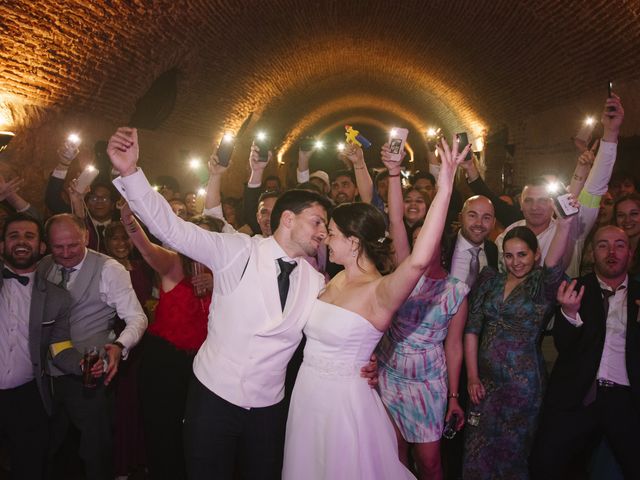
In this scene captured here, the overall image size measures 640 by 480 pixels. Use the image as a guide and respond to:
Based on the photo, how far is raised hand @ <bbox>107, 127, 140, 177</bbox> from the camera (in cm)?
227

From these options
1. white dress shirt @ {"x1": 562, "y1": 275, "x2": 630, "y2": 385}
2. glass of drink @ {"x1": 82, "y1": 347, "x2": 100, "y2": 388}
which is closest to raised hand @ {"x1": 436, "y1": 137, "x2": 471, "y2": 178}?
white dress shirt @ {"x1": 562, "y1": 275, "x2": 630, "y2": 385}

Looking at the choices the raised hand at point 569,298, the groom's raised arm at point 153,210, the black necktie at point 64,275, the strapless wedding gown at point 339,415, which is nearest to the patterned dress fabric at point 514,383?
the raised hand at point 569,298

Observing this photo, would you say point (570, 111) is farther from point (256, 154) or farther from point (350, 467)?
point (350, 467)

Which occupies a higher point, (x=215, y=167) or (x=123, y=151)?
(x=215, y=167)

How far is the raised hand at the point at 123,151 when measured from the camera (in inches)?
89.4

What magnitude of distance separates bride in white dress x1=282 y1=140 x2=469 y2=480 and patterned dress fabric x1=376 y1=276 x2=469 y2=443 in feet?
1.63

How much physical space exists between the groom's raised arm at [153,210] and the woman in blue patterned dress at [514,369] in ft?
6.20

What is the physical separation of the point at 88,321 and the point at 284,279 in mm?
1715

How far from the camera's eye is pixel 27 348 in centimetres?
326

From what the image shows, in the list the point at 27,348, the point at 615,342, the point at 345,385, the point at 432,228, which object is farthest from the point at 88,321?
the point at 615,342

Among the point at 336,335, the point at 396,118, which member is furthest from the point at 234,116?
the point at 396,118

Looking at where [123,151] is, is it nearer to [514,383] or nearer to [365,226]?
[365,226]

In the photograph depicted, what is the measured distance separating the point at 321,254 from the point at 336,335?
1.47 m

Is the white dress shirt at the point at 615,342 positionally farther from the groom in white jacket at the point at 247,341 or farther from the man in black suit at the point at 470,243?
the groom in white jacket at the point at 247,341
